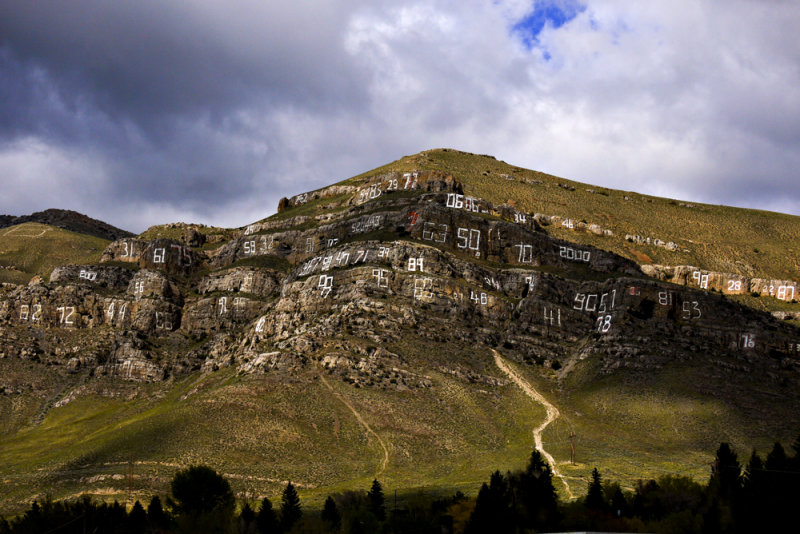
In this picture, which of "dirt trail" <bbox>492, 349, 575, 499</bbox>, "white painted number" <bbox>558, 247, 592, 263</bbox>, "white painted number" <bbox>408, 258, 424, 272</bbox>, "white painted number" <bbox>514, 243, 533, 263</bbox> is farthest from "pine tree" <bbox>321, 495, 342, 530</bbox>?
"white painted number" <bbox>558, 247, 592, 263</bbox>

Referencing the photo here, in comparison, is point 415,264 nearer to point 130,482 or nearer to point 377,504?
point 130,482

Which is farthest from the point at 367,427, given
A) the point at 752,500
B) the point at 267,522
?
the point at 752,500

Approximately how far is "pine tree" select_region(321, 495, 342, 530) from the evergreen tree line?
0.09 metres

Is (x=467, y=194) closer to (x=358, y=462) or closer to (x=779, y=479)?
(x=358, y=462)

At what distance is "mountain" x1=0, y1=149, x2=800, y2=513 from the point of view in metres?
102

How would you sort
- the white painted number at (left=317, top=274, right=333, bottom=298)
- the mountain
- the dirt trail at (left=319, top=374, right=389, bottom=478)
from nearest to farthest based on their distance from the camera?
the dirt trail at (left=319, top=374, right=389, bottom=478) < the mountain < the white painted number at (left=317, top=274, right=333, bottom=298)

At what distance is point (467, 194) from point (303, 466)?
106m

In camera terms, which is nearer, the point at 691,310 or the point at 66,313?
the point at 691,310

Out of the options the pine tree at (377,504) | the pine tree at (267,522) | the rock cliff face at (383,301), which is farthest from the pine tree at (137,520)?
the rock cliff face at (383,301)

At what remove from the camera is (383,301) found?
134m

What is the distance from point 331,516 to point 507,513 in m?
15.3

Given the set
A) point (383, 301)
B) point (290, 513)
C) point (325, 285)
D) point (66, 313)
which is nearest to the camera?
point (290, 513)

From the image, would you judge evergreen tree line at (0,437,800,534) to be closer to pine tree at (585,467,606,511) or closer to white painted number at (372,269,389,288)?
pine tree at (585,467,606,511)

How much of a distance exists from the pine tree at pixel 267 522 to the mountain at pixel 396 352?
63.4 feet
